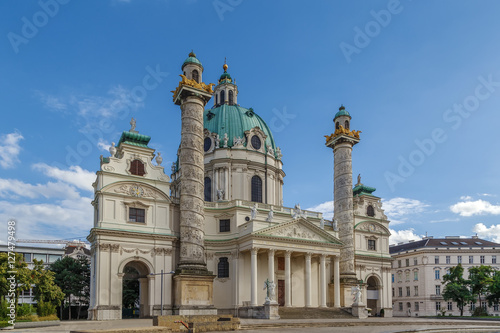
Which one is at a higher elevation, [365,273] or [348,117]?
[348,117]

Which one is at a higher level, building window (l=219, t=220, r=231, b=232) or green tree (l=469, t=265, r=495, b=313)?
building window (l=219, t=220, r=231, b=232)

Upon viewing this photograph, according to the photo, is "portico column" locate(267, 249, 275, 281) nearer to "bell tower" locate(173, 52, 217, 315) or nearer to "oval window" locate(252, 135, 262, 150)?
"bell tower" locate(173, 52, 217, 315)

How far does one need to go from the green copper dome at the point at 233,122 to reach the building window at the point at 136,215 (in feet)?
56.7

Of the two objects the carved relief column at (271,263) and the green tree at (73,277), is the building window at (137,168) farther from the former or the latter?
the green tree at (73,277)

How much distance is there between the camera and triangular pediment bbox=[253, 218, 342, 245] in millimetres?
50625

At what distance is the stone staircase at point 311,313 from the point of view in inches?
1790

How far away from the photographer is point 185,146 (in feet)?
153

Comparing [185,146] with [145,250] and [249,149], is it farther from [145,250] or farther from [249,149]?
[249,149]

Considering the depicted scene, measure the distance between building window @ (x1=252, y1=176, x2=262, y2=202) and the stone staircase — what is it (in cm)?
1684

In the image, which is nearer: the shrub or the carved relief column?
the shrub

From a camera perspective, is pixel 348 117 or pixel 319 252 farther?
pixel 348 117

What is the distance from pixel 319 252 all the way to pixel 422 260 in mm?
37255

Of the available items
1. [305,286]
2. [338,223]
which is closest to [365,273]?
[338,223]

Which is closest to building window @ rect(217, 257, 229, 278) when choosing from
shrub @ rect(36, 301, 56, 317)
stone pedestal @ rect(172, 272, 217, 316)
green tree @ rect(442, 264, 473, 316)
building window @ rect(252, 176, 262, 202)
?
stone pedestal @ rect(172, 272, 217, 316)
